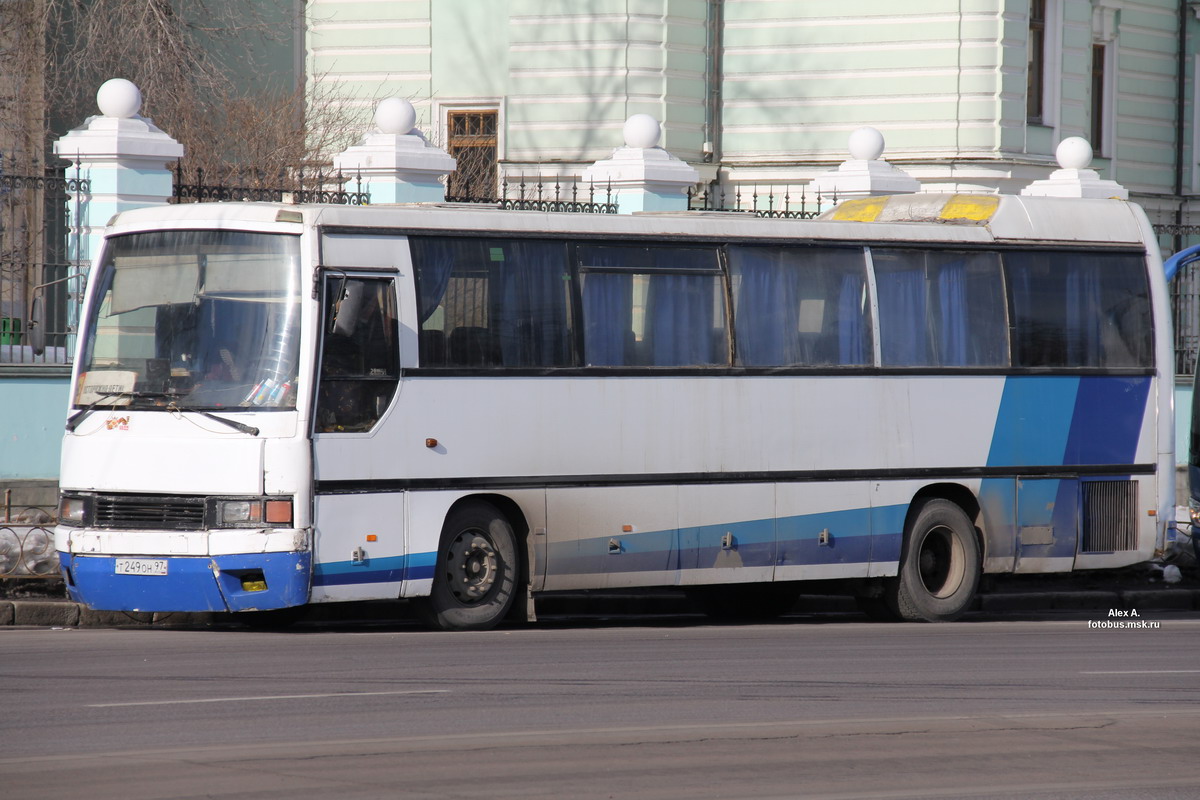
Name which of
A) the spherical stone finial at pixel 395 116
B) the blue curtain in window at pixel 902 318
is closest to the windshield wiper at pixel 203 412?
the blue curtain in window at pixel 902 318

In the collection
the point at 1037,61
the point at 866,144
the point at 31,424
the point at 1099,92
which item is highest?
the point at 1037,61

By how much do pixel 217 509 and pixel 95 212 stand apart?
7.08 meters

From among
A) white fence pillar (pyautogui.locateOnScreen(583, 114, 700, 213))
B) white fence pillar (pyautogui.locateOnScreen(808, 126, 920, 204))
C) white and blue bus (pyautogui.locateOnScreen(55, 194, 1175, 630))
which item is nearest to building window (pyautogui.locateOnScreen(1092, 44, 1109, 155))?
white fence pillar (pyautogui.locateOnScreen(808, 126, 920, 204))

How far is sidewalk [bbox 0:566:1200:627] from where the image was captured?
47.9 ft

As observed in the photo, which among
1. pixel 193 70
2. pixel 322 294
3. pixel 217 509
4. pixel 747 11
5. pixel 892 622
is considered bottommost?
pixel 892 622

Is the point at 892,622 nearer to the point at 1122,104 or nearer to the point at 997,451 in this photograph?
the point at 997,451

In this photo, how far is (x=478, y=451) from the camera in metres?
14.1

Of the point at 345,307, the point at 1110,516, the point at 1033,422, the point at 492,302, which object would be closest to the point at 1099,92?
the point at 1110,516

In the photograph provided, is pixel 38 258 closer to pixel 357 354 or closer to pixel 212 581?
pixel 357 354

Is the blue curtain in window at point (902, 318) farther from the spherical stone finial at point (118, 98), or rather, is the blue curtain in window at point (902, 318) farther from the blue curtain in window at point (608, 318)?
the spherical stone finial at point (118, 98)

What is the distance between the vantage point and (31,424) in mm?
19547

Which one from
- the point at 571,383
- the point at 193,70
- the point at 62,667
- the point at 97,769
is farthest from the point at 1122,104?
the point at 97,769

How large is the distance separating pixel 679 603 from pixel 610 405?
3.59 meters
